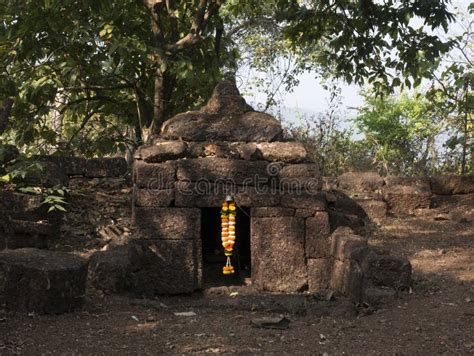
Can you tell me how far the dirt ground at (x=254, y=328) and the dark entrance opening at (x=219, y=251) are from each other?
3.64 ft

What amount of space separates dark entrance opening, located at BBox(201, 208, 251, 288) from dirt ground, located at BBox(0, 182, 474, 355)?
111 cm

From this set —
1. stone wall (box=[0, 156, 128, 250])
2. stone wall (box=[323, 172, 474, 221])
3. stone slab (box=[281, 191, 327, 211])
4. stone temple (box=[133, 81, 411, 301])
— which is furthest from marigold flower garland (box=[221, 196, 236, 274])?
stone wall (box=[323, 172, 474, 221])

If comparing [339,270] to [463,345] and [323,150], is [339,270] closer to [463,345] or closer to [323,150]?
[463,345]

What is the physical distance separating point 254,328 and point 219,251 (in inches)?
147

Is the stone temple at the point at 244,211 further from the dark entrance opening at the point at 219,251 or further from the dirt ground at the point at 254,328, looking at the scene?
the dark entrance opening at the point at 219,251

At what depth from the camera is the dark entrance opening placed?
944cm

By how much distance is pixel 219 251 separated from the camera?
1012 centimetres

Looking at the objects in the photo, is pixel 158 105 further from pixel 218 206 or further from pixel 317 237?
pixel 317 237

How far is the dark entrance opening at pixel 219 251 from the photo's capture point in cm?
944

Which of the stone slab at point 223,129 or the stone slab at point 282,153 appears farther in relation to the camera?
the stone slab at point 223,129

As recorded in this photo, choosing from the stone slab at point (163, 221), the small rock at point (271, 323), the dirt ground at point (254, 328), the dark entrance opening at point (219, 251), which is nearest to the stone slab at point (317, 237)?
the dirt ground at point (254, 328)

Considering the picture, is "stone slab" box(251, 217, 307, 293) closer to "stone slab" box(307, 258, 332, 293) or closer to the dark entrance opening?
"stone slab" box(307, 258, 332, 293)

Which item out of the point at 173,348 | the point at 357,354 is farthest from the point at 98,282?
the point at 357,354

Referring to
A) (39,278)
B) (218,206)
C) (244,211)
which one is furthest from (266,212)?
(39,278)
